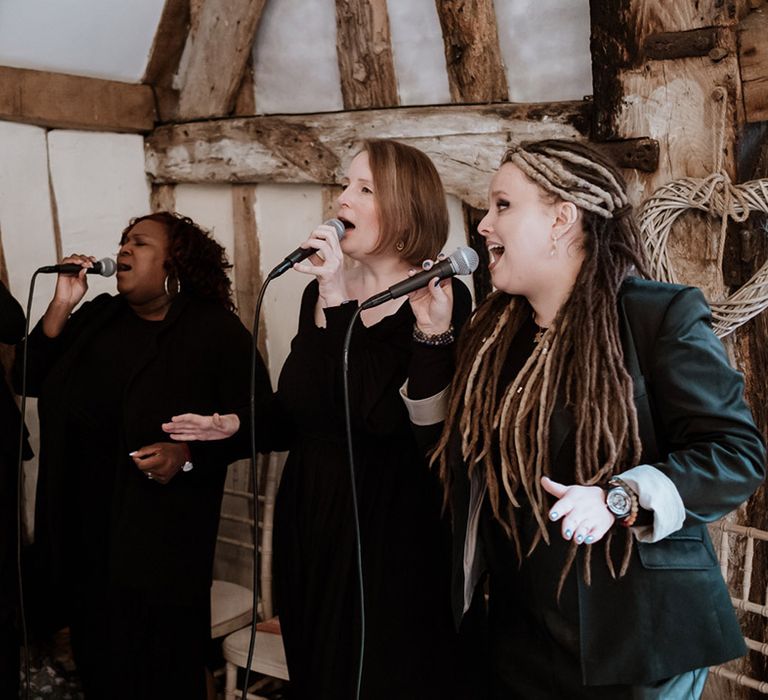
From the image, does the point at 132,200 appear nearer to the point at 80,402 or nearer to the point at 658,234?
the point at 80,402

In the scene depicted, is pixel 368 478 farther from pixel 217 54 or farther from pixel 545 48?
pixel 217 54

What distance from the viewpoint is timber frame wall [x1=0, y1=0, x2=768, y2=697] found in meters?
2.23

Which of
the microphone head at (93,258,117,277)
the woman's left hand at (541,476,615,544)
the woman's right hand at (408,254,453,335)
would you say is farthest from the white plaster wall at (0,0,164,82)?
the woman's left hand at (541,476,615,544)

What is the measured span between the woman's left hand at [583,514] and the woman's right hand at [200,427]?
3.43 ft

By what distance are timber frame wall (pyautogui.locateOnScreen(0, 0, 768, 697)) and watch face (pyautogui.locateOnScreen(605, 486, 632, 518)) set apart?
1.01 metres

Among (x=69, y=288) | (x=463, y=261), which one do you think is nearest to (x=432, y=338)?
(x=463, y=261)

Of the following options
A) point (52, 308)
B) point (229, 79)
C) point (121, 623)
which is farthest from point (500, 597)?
point (229, 79)

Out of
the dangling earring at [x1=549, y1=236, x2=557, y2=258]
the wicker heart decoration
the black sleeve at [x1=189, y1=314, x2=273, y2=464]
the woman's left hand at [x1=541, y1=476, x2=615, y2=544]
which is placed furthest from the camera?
the black sleeve at [x1=189, y1=314, x2=273, y2=464]

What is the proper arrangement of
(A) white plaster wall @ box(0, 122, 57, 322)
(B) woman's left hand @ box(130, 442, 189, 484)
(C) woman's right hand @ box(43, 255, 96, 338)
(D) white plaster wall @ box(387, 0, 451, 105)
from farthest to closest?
(A) white plaster wall @ box(0, 122, 57, 322) < (D) white plaster wall @ box(387, 0, 451, 105) < (C) woman's right hand @ box(43, 255, 96, 338) < (B) woman's left hand @ box(130, 442, 189, 484)

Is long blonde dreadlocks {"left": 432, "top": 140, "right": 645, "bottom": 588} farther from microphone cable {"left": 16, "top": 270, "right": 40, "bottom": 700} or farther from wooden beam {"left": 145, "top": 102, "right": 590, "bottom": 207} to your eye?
microphone cable {"left": 16, "top": 270, "right": 40, "bottom": 700}

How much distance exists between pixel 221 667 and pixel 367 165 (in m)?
1.79

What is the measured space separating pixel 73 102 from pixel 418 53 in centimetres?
121

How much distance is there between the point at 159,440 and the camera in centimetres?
259

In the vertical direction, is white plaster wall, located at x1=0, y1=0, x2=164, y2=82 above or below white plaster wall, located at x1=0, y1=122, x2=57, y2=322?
above
